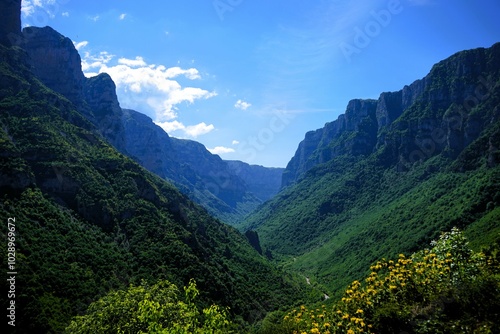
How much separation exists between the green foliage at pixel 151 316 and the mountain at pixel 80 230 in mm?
33908

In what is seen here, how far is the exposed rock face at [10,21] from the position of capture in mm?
164000

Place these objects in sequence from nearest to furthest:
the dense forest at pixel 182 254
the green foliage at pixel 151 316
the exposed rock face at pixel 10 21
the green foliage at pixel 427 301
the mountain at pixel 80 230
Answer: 1. the green foliage at pixel 427 301
2. the dense forest at pixel 182 254
3. the green foliage at pixel 151 316
4. the mountain at pixel 80 230
5. the exposed rock face at pixel 10 21

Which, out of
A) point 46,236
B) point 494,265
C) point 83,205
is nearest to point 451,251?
point 494,265

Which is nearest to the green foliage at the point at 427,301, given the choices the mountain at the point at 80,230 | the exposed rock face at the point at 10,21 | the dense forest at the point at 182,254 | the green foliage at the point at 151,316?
the dense forest at the point at 182,254

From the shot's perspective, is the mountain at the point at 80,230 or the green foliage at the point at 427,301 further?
the mountain at the point at 80,230

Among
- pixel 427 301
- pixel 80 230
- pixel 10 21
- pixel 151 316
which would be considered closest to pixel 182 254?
pixel 80 230

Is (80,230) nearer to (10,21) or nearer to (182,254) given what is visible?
(182,254)

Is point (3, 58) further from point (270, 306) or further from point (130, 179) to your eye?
point (270, 306)

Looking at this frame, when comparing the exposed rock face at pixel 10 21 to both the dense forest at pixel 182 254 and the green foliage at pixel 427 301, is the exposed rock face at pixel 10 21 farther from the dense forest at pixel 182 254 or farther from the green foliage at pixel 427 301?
the green foliage at pixel 427 301

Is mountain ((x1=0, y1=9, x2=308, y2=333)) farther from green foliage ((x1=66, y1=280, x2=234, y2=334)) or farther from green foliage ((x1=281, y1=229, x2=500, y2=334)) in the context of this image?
green foliage ((x1=281, y1=229, x2=500, y2=334))

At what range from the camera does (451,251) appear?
16.1m

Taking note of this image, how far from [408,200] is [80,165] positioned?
17099 cm

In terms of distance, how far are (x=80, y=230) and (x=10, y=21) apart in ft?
477

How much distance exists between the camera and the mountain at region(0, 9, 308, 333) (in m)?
63.7
